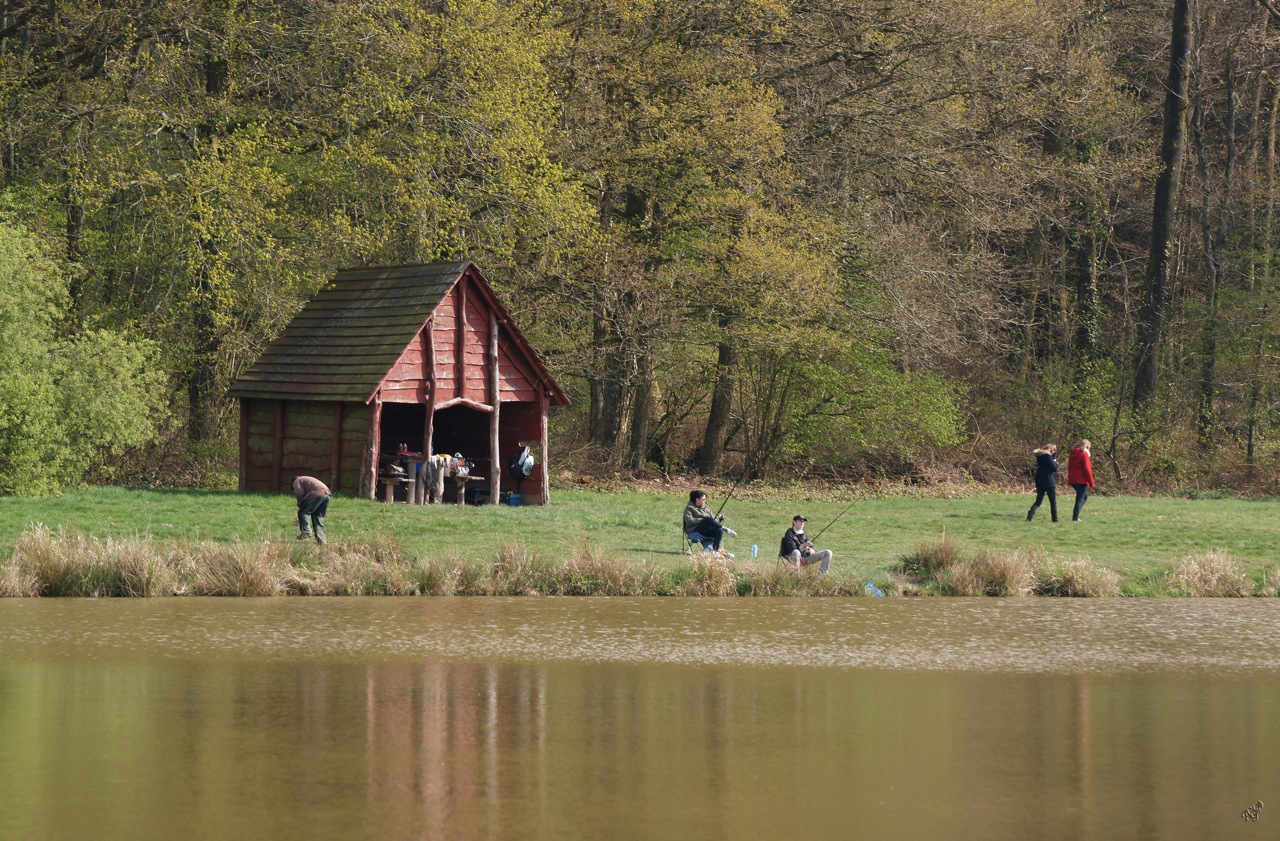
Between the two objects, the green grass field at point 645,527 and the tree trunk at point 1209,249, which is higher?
the tree trunk at point 1209,249

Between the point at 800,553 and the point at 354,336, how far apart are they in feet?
34.2

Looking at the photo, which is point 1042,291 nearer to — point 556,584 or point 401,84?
point 401,84

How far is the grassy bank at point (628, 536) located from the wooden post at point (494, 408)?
1.24m

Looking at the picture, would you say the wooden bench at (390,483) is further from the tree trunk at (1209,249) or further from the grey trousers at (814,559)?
the tree trunk at (1209,249)

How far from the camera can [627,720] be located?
12305 mm

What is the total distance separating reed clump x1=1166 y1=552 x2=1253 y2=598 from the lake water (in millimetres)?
1552

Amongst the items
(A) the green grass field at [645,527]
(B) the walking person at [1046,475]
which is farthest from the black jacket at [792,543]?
(B) the walking person at [1046,475]

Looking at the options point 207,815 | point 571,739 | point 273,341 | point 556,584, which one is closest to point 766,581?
point 556,584

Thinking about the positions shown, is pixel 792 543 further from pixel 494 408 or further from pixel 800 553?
pixel 494 408

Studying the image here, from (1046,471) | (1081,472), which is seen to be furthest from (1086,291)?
(1046,471)

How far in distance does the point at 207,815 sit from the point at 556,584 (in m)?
10.2

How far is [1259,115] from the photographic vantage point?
4288 centimetres

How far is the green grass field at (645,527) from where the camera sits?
21656 mm

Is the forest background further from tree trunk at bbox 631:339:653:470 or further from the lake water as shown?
the lake water
